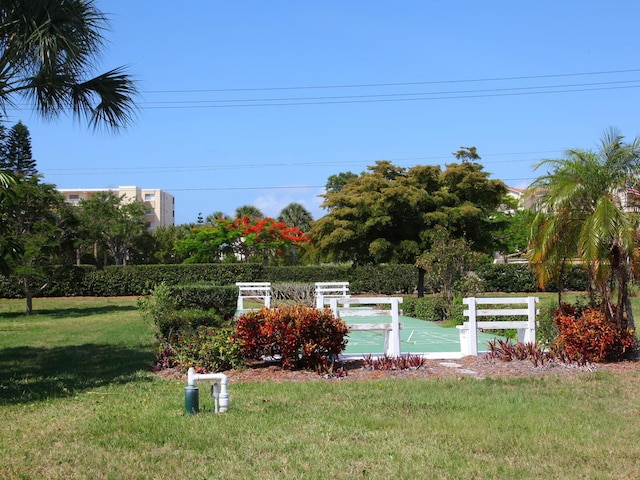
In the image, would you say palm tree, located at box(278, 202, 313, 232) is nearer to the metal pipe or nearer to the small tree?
the small tree

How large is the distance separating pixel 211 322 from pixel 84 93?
463 cm

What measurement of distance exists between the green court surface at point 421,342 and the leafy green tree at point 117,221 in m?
42.4

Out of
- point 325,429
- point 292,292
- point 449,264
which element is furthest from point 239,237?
point 325,429

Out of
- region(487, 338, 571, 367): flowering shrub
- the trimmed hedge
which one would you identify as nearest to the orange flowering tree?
the trimmed hedge

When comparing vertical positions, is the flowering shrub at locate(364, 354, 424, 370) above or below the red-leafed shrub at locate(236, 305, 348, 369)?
below

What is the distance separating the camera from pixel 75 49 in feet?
33.3

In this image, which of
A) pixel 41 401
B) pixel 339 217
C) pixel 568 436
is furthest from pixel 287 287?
pixel 568 436

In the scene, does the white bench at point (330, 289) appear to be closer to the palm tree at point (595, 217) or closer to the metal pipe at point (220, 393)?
the palm tree at point (595, 217)

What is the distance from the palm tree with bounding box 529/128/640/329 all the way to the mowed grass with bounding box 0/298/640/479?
184 cm

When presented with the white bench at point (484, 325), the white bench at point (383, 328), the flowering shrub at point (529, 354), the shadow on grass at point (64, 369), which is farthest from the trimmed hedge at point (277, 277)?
the flowering shrub at point (529, 354)

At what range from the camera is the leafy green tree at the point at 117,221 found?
2280 inches

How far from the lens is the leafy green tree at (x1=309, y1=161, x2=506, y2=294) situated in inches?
1201

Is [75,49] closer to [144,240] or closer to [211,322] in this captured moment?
[211,322]

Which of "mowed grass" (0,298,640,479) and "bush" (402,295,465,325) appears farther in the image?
"bush" (402,295,465,325)
